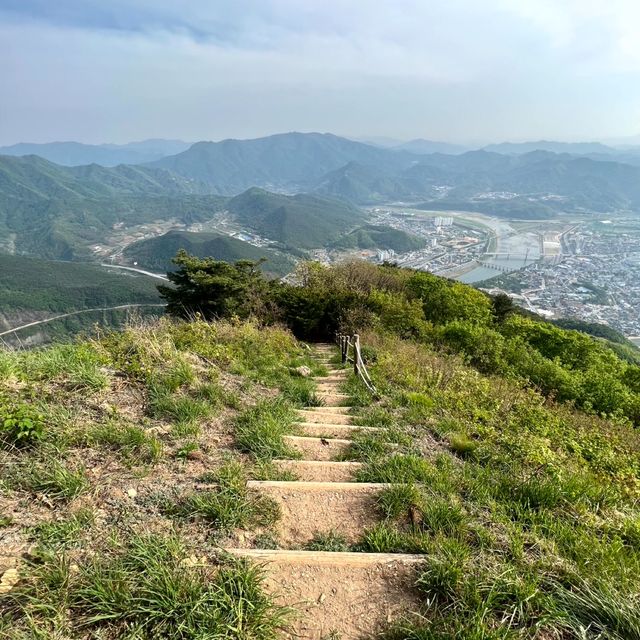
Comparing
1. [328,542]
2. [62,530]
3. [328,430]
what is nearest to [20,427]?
[62,530]

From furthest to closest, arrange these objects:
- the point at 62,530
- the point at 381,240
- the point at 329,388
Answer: the point at 381,240 → the point at 329,388 → the point at 62,530

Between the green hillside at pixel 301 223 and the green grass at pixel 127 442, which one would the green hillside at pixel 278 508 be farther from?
the green hillside at pixel 301 223

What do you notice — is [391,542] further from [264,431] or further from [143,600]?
[264,431]

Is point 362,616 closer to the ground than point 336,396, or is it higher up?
higher up

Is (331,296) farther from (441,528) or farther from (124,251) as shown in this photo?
(124,251)

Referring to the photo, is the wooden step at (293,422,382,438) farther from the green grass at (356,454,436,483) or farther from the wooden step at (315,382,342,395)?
the wooden step at (315,382,342,395)

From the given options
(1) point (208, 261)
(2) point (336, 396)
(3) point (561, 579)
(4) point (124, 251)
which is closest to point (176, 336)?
(2) point (336, 396)
